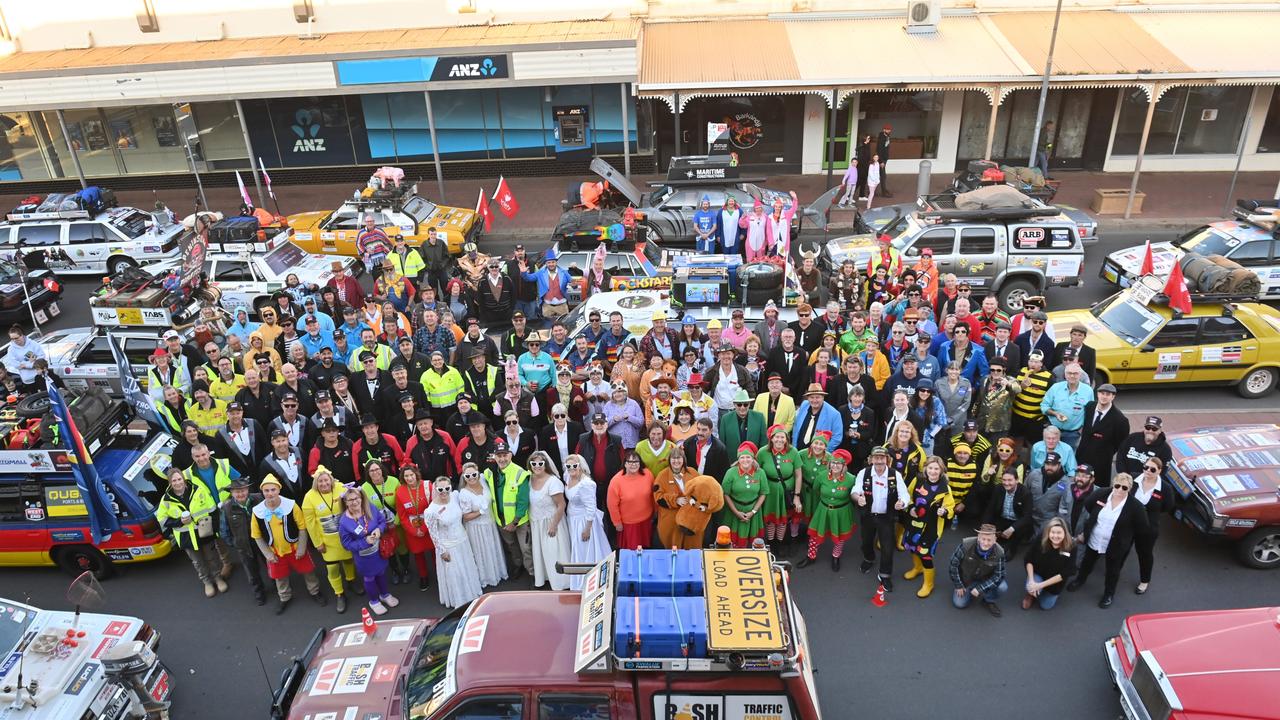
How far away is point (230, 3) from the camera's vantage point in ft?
77.3

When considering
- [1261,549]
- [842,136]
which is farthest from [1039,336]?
[842,136]

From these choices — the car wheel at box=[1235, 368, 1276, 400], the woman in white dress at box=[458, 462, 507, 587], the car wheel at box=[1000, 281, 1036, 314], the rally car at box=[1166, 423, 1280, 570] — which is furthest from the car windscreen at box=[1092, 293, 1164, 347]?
the woman in white dress at box=[458, 462, 507, 587]

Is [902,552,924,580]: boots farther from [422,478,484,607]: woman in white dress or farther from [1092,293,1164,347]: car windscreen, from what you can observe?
[1092,293,1164,347]: car windscreen

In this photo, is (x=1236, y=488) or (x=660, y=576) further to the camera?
(x=1236, y=488)

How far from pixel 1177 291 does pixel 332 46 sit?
762 inches

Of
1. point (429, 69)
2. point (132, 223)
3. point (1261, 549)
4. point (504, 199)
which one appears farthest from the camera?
point (429, 69)

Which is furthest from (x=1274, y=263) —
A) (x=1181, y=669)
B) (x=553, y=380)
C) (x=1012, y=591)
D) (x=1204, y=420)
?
(x=553, y=380)

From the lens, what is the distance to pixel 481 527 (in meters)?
8.76

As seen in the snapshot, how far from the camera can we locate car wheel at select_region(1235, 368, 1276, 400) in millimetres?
11859

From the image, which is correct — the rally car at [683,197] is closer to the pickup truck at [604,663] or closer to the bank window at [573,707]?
the pickup truck at [604,663]

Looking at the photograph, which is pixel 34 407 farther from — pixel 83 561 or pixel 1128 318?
pixel 1128 318

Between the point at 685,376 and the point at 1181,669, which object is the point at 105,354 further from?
the point at 1181,669

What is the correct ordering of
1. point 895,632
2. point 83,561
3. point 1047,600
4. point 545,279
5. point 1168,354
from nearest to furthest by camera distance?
point 895,632, point 1047,600, point 83,561, point 1168,354, point 545,279

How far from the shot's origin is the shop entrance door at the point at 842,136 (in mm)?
23312
